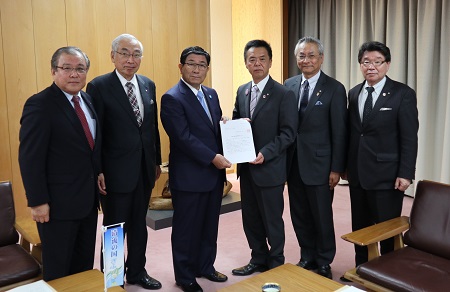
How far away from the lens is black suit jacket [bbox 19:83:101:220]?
214 centimetres

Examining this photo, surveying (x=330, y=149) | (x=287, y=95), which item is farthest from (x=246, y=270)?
(x=287, y=95)

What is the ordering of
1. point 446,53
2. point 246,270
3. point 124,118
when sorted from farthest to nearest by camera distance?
1. point 446,53
2. point 246,270
3. point 124,118

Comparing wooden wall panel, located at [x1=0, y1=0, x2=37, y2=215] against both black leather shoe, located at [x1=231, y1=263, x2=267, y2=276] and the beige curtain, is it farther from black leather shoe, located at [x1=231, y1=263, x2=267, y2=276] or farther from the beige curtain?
the beige curtain

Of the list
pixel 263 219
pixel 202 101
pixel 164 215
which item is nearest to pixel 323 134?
pixel 263 219

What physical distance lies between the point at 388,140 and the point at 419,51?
102 inches

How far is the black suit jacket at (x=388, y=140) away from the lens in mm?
2715

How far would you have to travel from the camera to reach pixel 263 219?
118 inches

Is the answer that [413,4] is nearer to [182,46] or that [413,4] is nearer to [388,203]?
[182,46]

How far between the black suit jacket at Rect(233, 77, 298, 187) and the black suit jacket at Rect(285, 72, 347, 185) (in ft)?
0.36

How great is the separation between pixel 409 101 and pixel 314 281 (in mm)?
1305

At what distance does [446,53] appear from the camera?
15.3ft

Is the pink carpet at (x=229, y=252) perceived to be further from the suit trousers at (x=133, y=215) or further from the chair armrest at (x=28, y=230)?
the chair armrest at (x=28, y=230)

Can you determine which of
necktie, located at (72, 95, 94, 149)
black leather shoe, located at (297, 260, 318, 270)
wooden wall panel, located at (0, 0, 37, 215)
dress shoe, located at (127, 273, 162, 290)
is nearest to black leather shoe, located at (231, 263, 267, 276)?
black leather shoe, located at (297, 260, 318, 270)

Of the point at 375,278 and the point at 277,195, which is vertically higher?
the point at 277,195
